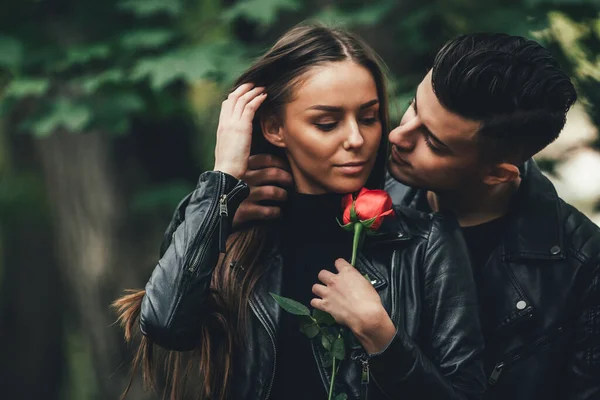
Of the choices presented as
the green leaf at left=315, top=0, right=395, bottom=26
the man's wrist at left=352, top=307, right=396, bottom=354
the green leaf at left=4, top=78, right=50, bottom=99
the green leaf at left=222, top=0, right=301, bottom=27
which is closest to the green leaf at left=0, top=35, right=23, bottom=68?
the green leaf at left=4, top=78, right=50, bottom=99

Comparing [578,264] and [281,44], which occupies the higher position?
[281,44]

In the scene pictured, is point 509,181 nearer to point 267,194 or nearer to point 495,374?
point 495,374

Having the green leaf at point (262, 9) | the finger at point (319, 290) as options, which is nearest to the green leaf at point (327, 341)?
the finger at point (319, 290)

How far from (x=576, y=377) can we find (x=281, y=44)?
143 centimetres

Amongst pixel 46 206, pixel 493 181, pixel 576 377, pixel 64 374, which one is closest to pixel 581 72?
pixel 493 181

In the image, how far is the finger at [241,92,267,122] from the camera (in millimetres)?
2527

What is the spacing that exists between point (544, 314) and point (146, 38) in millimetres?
2586

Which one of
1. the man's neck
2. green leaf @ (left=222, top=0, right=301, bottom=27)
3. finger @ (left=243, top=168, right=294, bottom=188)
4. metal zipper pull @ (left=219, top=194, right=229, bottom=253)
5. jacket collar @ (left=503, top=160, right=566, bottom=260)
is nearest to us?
metal zipper pull @ (left=219, top=194, right=229, bottom=253)

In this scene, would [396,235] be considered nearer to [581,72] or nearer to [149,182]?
[581,72]

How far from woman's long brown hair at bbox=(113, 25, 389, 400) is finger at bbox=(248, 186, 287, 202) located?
0.10m

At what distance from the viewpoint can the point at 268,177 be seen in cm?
263

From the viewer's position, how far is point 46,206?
27.7 feet

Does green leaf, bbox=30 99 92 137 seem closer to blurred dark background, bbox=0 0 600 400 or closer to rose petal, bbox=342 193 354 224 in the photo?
blurred dark background, bbox=0 0 600 400

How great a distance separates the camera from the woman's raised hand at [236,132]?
8.15ft
